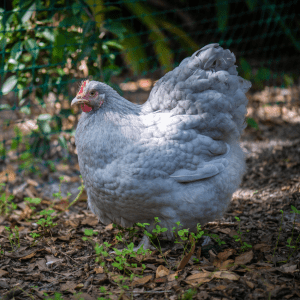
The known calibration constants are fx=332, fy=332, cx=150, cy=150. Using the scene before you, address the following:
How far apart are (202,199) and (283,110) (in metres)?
4.67

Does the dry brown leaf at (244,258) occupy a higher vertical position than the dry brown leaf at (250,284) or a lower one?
lower

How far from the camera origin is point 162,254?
261 centimetres

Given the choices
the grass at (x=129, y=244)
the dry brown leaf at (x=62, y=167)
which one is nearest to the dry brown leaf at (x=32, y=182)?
the dry brown leaf at (x=62, y=167)

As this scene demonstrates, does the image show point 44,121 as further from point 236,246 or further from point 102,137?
point 236,246

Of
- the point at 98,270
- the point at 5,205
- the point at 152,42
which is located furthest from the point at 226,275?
the point at 152,42

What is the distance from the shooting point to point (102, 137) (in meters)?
2.65

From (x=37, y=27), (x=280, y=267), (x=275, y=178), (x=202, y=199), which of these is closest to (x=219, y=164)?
(x=202, y=199)

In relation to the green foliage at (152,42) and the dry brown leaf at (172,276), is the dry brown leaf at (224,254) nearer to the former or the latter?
the dry brown leaf at (172,276)

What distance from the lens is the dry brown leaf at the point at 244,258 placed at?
259 centimetres

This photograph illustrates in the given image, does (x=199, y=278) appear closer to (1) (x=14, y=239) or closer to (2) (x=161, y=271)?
(2) (x=161, y=271)

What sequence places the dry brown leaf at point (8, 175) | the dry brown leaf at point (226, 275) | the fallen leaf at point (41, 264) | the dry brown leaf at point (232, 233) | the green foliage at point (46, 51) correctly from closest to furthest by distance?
the dry brown leaf at point (226, 275) < the fallen leaf at point (41, 264) < the dry brown leaf at point (232, 233) < the green foliage at point (46, 51) < the dry brown leaf at point (8, 175)

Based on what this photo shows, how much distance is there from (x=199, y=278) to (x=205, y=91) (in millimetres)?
1509

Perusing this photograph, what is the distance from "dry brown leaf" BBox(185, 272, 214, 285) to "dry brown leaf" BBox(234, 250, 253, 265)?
0.29m

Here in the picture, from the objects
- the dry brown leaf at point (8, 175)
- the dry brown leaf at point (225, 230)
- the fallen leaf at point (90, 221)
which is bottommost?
the dry brown leaf at point (225, 230)
